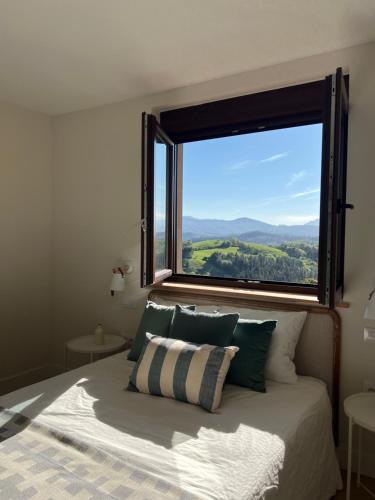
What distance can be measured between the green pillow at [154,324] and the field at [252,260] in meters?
0.53

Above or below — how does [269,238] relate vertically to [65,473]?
above

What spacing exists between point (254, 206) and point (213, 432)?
5.32ft

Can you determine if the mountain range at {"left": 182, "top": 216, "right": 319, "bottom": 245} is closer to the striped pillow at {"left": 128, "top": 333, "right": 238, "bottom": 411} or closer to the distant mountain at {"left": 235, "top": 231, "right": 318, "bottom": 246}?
the distant mountain at {"left": 235, "top": 231, "right": 318, "bottom": 246}

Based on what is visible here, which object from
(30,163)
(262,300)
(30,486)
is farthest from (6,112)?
(30,486)

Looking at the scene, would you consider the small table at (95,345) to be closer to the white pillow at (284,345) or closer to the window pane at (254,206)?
the window pane at (254,206)

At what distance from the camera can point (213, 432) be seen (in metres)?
1.62

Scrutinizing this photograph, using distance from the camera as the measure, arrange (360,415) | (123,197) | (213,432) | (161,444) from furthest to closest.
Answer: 1. (123,197)
2. (360,415)
3. (213,432)
4. (161,444)

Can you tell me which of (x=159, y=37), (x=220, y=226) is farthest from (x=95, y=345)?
(x=159, y=37)

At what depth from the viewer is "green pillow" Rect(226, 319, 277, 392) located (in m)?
2.04

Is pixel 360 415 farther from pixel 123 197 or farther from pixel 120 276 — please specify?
pixel 123 197

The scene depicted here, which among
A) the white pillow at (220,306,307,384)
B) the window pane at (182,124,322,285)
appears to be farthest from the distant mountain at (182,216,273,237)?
the white pillow at (220,306,307,384)

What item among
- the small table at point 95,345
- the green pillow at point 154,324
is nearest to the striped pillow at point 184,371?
the green pillow at point 154,324

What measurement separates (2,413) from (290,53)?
2.48 metres

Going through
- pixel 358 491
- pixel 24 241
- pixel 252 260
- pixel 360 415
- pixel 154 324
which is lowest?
pixel 358 491
